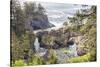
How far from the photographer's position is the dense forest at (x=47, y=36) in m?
2.38

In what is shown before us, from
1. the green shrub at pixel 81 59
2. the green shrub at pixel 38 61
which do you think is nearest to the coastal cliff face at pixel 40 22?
the green shrub at pixel 38 61

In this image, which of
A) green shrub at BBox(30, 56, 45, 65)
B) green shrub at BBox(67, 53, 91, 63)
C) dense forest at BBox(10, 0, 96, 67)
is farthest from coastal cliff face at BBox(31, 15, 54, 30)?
green shrub at BBox(67, 53, 91, 63)

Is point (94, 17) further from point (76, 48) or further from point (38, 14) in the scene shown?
point (38, 14)

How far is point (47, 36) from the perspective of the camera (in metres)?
2.52

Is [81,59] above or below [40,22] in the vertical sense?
below

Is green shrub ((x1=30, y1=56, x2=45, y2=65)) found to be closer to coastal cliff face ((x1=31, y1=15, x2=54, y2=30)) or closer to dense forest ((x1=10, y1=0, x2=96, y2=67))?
dense forest ((x1=10, y1=0, x2=96, y2=67))

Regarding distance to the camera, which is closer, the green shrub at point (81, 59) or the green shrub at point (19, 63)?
the green shrub at point (19, 63)

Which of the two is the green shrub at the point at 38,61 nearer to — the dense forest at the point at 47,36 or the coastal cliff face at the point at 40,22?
the dense forest at the point at 47,36

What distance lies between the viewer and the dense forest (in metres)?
2.38

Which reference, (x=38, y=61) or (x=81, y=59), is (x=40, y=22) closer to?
(x=38, y=61)

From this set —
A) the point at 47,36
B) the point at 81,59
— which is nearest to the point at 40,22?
the point at 47,36

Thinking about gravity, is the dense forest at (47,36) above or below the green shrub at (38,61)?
above

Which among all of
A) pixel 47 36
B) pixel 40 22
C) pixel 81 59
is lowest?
pixel 81 59
